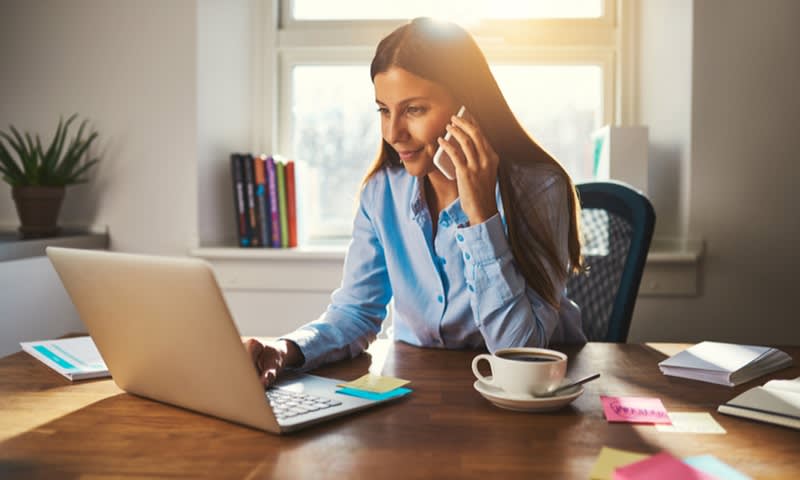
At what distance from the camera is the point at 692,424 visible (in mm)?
896

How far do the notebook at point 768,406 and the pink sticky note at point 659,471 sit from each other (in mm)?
283

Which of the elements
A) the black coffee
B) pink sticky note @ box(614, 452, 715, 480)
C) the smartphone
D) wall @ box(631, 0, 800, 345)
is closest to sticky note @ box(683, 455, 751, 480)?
pink sticky note @ box(614, 452, 715, 480)

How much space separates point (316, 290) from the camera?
253 cm

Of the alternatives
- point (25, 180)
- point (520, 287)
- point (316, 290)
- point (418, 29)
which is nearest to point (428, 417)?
point (520, 287)

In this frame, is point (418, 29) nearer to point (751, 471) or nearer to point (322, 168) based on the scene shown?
point (751, 471)

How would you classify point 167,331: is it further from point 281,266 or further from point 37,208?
point 37,208

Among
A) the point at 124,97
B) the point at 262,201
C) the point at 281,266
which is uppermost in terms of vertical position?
the point at 124,97

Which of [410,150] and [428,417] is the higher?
[410,150]

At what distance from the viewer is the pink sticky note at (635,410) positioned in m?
0.90

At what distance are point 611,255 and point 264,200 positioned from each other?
4.08 ft

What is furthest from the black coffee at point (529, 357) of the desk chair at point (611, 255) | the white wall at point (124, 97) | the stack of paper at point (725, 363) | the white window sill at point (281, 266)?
the white wall at point (124, 97)

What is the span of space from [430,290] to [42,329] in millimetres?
1360

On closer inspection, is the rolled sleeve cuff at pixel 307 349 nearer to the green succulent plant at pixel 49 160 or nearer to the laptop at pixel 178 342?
the laptop at pixel 178 342

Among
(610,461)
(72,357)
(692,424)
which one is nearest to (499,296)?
(692,424)
